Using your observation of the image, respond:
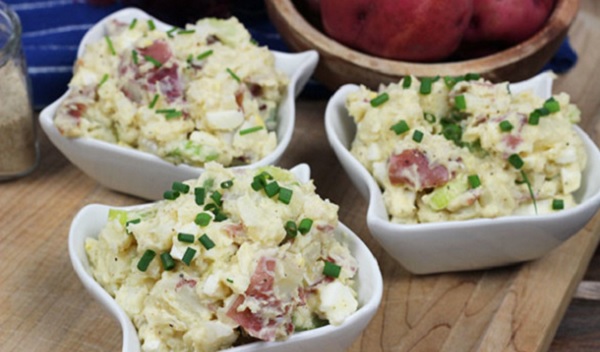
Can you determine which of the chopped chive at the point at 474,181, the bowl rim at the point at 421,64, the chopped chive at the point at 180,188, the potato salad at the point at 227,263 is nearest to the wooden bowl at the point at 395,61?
the bowl rim at the point at 421,64

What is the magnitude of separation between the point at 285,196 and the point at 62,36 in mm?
1247

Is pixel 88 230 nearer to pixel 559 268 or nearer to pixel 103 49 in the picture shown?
pixel 103 49

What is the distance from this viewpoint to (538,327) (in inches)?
94.3

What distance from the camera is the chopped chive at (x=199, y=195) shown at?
2107 millimetres

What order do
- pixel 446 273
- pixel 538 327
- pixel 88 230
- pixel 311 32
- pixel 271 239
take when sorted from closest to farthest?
pixel 271 239
pixel 88 230
pixel 538 327
pixel 446 273
pixel 311 32

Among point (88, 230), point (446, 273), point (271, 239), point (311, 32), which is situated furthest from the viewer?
point (311, 32)

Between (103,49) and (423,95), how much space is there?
848 millimetres

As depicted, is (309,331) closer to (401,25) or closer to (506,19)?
(401,25)

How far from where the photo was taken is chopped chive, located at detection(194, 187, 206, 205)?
6.91ft

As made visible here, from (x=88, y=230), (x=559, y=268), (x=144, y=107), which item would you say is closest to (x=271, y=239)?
(x=88, y=230)

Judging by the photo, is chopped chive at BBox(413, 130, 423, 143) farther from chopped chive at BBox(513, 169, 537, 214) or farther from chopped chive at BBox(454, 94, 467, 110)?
chopped chive at BBox(513, 169, 537, 214)

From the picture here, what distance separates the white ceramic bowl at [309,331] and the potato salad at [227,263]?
0.8 inches

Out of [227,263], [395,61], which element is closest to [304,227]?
[227,263]

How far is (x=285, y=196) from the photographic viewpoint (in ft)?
6.90
